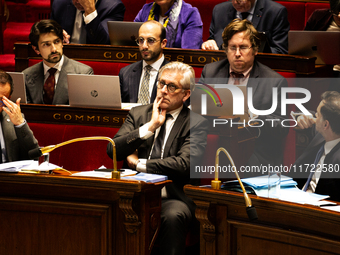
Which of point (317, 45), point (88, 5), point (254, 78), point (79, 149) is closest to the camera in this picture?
point (79, 149)

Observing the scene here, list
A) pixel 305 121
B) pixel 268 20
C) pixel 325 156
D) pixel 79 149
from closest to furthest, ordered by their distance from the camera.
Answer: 1. pixel 325 156
2. pixel 305 121
3. pixel 79 149
4. pixel 268 20

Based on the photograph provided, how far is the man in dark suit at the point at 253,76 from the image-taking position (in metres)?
2.13

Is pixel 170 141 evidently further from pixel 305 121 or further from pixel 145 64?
pixel 145 64

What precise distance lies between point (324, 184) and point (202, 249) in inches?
19.0

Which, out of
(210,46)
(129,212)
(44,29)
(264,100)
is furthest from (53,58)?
(129,212)

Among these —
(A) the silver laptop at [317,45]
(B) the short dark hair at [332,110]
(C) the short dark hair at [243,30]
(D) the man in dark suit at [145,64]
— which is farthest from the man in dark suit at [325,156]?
(D) the man in dark suit at [145,64]

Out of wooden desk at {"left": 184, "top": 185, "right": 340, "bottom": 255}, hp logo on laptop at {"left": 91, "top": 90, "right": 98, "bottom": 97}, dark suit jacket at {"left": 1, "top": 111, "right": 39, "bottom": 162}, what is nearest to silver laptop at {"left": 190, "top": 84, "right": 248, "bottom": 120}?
hp logo on laptop at {"left": 91, "top": 90, "right": 98, "bottom": 97}

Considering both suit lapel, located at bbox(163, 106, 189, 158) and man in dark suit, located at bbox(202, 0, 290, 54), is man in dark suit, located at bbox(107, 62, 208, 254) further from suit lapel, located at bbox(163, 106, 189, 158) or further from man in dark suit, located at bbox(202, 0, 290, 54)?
man in dark suit, located at bbox(202, 0, 290, 54)

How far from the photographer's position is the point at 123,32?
287cm

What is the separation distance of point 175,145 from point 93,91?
556 mm

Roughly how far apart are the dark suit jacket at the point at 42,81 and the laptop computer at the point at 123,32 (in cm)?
31

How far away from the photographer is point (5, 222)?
161 centimetres

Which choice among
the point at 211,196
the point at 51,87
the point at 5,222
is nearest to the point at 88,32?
the point at 51,87

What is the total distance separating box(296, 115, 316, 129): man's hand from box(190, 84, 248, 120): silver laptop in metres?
0.25
